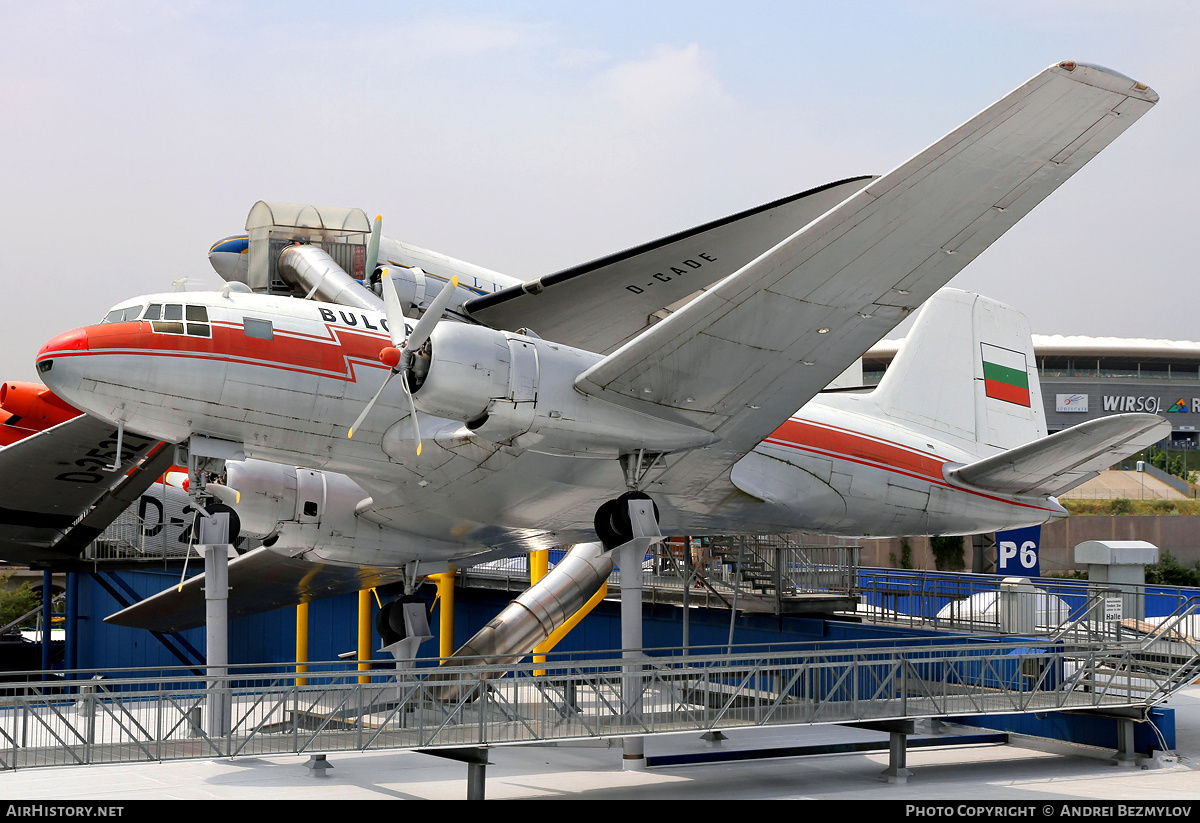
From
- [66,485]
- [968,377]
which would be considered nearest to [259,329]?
[968,377]

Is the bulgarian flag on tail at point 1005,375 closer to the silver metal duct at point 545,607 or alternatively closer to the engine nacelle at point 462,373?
the silver metal duct at point 545,607

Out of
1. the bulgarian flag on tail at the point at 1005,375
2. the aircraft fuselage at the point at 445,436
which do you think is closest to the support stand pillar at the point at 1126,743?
the aircraft fuselage at the point at 445,436

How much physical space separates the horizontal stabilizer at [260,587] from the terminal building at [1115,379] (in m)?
54.0

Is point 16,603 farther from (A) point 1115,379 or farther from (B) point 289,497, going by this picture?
(A) point 1115,379

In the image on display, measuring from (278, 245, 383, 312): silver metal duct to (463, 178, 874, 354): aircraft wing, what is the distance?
7.05 m

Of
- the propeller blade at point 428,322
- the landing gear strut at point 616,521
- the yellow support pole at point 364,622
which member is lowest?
the yellow support pole at point 364,622

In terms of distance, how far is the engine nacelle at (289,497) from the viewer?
1991cm

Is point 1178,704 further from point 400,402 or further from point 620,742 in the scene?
point 400,402

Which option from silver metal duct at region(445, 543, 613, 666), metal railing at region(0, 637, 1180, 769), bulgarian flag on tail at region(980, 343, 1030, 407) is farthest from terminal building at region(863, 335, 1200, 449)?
metal railing at region(0, 637, 1180, 769)

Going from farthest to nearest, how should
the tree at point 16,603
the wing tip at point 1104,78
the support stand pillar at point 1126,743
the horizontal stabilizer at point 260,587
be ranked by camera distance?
1. the tree at point 16,603
2. the horizontal stabilizer at point 260,587
3. the support stand pillar at point 1126,743
4. the wing tip at point 1104,78

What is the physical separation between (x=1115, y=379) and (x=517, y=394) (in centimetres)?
7369

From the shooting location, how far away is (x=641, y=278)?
20531mm
